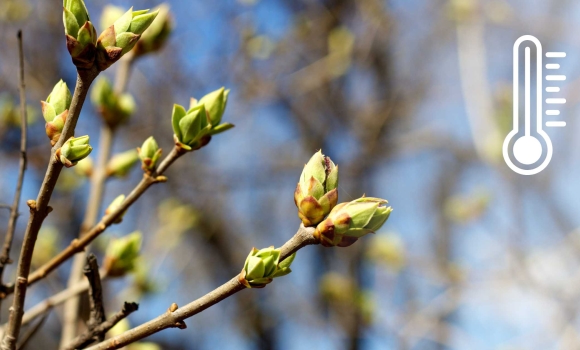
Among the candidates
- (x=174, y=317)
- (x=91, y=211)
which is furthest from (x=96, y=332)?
(x=91, y=211)

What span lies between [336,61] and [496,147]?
1123 mm

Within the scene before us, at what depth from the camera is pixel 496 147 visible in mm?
2709

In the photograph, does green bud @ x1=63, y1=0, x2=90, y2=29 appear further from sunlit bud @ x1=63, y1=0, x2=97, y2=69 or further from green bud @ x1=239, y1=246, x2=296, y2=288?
green bud @ x1=239, y1=246, x2=296, y2=288

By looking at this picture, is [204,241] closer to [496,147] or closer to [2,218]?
[2,218]

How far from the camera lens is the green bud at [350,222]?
610mm

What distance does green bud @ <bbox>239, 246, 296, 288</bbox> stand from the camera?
0.60m

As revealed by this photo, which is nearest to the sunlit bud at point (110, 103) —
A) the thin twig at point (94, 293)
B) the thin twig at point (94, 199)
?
the thin twig at point (94, 199)

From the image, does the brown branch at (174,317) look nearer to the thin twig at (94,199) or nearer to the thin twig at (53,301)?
the thin twig at (53,301)

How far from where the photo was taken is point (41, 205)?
564 mm

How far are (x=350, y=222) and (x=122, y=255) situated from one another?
1.88 feet

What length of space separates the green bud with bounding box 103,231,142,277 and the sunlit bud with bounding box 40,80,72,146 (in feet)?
1.39

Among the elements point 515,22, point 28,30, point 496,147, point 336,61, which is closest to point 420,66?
point 515,22

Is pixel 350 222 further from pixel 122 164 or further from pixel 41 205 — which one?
pixel 122 164

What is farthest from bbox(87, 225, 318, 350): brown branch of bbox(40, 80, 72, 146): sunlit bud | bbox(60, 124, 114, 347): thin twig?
bbox(60, 124, 114, 347): thin twig
